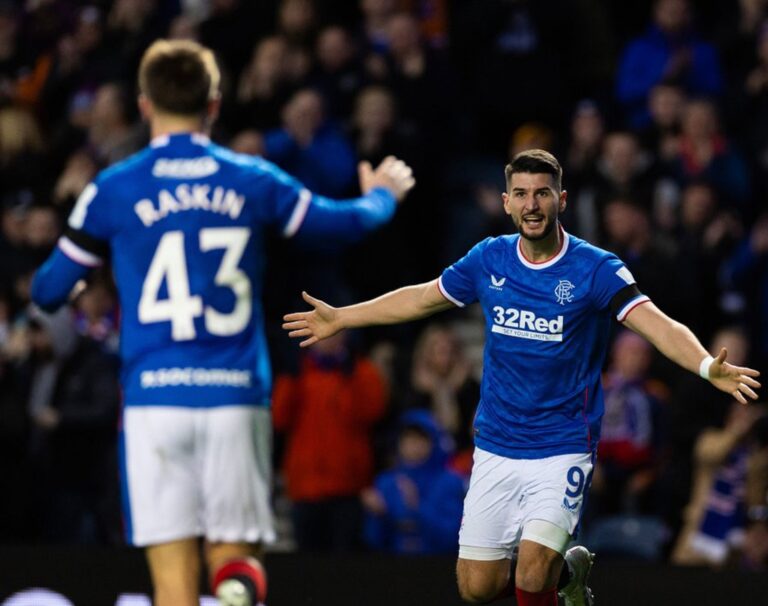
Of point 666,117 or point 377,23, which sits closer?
point 666,117

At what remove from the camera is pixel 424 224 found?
13.1 meters

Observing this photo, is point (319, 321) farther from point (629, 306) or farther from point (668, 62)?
point (668, 62)

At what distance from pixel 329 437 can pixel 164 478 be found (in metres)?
5.50

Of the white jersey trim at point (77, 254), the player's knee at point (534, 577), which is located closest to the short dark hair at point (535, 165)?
the player's knee at point (534, 577)

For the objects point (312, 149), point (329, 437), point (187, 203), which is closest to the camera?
point (187, 203)

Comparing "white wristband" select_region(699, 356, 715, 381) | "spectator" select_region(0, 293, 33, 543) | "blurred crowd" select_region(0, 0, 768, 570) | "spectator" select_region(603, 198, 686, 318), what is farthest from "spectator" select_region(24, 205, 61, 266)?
"white wristband" select_region(699, 356, 715, 381)

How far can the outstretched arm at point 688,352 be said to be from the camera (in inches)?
254

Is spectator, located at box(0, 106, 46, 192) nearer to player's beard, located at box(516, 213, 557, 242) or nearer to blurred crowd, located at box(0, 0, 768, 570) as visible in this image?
blurred crowd, located at box(0, 0, 768, 570)

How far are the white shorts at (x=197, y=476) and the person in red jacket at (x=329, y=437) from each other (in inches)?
210

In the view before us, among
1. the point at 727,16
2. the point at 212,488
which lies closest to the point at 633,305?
the point at 212,488

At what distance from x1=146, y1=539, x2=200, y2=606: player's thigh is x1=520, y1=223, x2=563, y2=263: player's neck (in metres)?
2.08

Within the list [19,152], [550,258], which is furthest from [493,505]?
[19,152]

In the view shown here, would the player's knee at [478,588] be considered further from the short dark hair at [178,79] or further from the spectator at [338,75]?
the spectator at [338,75]

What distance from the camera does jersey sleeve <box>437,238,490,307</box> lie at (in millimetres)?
7301
